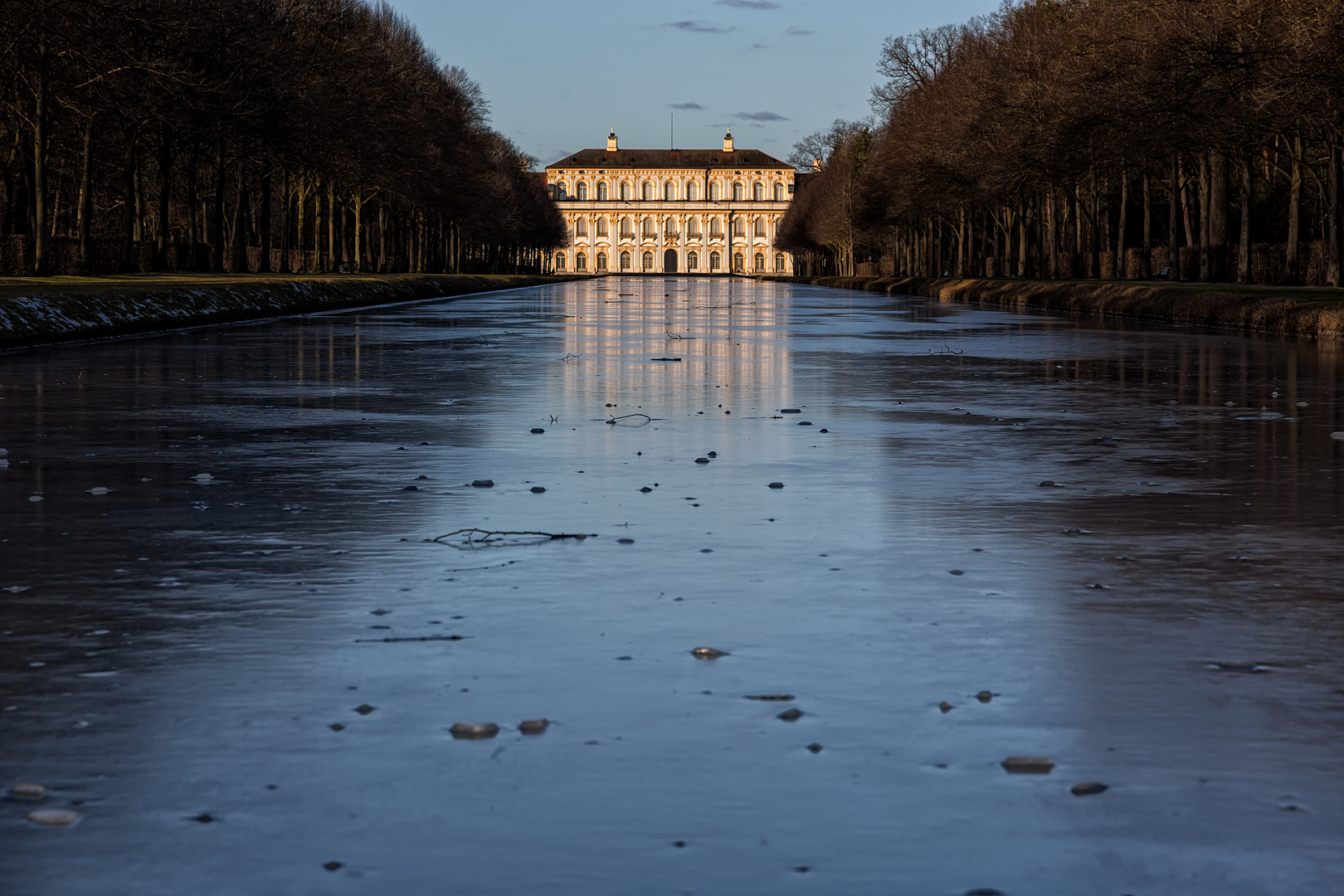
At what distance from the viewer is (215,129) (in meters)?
49.2

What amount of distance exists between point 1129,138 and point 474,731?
44404 millimetres

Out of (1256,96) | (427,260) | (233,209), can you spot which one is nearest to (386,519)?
(1256,96)

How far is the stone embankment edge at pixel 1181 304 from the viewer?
3134cm

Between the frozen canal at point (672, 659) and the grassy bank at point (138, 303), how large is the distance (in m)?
13.7

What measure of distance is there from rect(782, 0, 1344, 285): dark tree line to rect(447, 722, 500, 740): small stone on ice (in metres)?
30.3

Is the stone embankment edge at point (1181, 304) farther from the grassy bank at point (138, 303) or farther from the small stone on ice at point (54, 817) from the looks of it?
the small stone on ice at point (54, 817)

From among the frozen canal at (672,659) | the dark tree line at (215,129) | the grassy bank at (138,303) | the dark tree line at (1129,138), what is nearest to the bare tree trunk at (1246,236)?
the dark tree line at (1129,138)

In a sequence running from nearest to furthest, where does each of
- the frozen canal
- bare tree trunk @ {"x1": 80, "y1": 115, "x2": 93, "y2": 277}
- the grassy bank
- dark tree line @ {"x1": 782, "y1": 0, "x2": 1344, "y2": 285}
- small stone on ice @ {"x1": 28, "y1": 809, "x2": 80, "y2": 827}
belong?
the frozen canal → small stone on ice @ {"x1": 28, "y1": 809, "x2": 80, "y2": 827} → the grassy bank → dark tree line @ {"x1": 782, "y1": 0, "x2": 1344, "y2": 285} → bare tree trunk @ {"x1": 80, "y1": 115, "x2": 93, "y2": 277}

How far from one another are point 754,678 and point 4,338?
2213cm

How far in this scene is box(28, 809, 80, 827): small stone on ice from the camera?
4207 millimetres

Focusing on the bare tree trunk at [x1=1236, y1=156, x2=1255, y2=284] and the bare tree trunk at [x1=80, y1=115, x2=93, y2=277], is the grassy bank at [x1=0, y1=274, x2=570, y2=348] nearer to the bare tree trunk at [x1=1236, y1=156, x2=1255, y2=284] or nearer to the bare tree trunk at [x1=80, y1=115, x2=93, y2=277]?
the bare tree trunk at [x1=80, y1=115, x2=93, y2=277]

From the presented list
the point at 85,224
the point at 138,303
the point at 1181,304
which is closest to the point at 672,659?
the point at 138,303

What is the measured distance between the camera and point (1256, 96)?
33250 mm

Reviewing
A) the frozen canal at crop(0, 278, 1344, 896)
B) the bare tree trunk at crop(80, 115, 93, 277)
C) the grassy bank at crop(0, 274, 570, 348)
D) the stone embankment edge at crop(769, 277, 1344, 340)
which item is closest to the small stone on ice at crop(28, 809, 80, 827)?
the frozen canal at crop(0, 278, 1344, 896)
